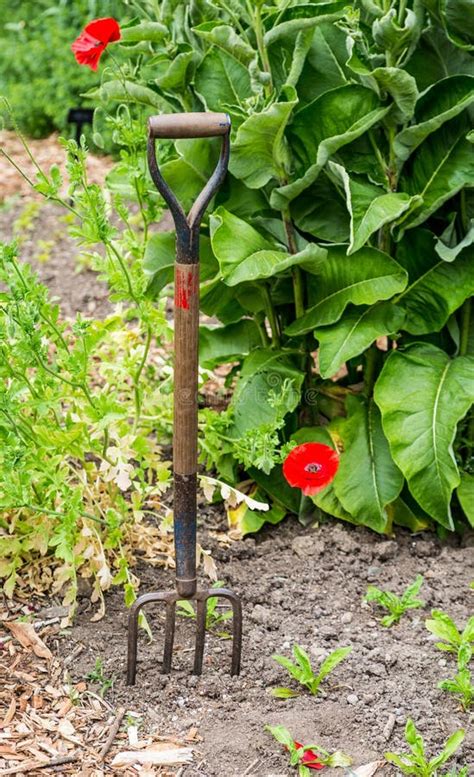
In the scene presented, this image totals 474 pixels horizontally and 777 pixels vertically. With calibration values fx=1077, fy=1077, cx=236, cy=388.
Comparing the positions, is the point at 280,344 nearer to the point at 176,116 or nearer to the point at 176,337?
the point at 176,337

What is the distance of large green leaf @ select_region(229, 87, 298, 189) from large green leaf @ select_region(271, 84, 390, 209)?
0.24 feet

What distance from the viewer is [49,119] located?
795 centimetres

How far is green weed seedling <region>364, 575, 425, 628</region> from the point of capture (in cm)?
316

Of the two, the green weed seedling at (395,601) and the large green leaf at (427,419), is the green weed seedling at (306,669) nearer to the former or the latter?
the green weed seedling at (395,601)

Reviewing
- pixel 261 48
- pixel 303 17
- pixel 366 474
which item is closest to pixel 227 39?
pixel 261 48

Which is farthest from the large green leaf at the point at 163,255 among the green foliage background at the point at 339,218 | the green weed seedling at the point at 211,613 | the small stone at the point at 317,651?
the small stone at the point at 317,651

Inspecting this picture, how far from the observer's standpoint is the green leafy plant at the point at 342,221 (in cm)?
308

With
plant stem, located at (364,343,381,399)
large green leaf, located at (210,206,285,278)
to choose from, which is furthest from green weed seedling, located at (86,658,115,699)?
plant stem, located at (364,343,381,399)

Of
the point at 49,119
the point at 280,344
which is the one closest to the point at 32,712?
the point at 280,344

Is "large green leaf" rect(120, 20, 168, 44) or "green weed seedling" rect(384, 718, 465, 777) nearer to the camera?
"green weed seedling" rect(384, 718, 465, 777)

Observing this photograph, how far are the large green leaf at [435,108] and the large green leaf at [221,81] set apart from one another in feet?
1.66

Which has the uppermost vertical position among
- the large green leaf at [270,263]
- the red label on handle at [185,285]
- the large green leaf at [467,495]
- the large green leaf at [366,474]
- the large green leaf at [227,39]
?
the large green leaf at [227,39]

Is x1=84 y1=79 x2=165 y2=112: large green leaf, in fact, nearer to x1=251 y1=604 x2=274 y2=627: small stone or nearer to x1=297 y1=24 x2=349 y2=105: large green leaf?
x1=297 y1=24 x2=349 y2=105: large green leaf

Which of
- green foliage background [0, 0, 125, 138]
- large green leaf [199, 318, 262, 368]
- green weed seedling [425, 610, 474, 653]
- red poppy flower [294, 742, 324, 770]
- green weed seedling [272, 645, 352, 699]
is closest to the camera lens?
red poppy flower [294, 742, 324, 770]
